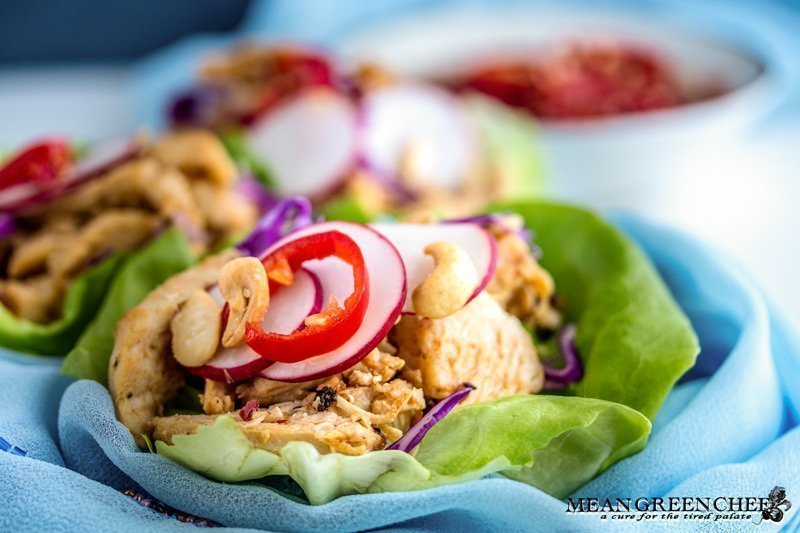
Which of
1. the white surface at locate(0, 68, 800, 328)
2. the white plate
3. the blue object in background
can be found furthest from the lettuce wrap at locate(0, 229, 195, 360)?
the blue object in background

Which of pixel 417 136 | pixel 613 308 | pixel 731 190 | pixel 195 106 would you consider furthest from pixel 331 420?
pixel 731 190

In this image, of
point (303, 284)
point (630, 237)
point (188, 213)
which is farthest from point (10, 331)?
point (630, 237)

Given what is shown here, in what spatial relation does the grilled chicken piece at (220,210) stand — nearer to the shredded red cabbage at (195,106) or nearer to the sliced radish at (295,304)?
the sliced radish at (295,304)

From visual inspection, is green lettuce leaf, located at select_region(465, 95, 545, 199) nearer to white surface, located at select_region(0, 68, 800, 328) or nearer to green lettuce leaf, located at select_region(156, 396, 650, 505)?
white surface, located at select_region(0, 68, 800, 328)

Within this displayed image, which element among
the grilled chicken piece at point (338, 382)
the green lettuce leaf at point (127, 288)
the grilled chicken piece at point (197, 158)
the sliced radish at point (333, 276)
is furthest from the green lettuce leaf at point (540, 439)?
the grilled chicken piece at point (197, 158)

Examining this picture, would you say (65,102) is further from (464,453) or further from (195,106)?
(464,453)

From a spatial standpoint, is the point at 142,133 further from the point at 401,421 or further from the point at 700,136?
the point at 700,136
